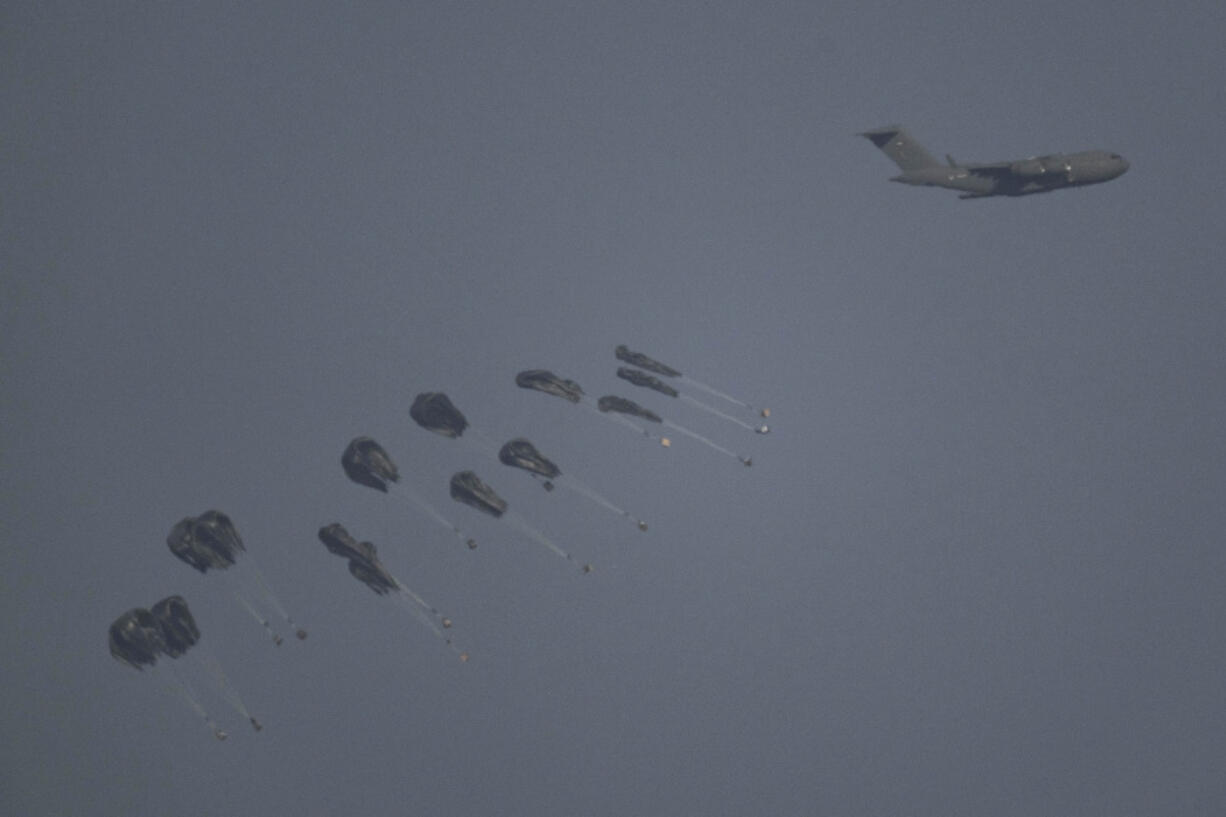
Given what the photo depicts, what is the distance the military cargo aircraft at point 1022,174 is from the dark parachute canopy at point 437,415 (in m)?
41.2

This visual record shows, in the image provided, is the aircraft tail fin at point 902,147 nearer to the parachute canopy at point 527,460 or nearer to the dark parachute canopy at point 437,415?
the parachute canopy at point 527,460

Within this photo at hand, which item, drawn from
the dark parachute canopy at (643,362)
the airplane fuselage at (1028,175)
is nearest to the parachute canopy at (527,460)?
the dark parachute canopy at (643,362)

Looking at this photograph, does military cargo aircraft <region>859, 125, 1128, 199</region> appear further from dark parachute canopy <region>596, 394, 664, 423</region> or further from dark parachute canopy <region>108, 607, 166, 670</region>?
dark parachute canopy <region>108, 607, 166, 670</region>

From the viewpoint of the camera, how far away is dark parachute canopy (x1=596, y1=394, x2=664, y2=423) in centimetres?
7725

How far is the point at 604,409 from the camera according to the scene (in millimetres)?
78188

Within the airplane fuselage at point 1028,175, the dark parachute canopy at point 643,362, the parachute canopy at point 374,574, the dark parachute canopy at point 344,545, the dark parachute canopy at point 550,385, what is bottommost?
the parachute canopy at point 374,574

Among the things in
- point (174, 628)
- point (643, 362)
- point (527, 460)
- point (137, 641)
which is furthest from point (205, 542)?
point (643, 362)

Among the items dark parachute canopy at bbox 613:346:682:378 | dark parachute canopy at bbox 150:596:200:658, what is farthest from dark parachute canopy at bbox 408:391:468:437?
dark parachute canopy at bbox 150:596:200:658

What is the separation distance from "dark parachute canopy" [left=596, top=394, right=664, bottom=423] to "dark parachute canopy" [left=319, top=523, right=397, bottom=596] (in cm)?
2200

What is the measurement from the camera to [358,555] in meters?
73.1

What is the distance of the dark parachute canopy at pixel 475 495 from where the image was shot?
2985 inches

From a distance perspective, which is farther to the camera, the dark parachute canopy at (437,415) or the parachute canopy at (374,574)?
the dark parachute canopy at (437,415)

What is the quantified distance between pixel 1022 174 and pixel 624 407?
122ft

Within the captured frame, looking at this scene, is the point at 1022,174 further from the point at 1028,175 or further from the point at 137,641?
the point at 137,641
